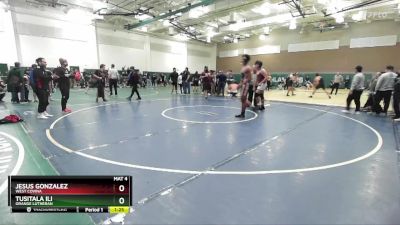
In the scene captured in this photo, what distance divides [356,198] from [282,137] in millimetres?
2703

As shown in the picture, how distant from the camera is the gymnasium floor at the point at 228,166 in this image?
7.98 ft

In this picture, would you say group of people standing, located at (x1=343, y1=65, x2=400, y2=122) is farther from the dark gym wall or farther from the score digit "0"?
the dark gym wall

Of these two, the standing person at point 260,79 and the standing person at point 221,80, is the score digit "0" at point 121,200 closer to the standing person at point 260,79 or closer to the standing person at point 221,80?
the standing person at point 260,79

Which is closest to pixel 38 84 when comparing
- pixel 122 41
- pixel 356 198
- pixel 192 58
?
pixel 356 198

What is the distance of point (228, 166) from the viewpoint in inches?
145

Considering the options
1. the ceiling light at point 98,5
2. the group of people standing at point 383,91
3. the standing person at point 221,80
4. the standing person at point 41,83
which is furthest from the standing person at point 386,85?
the ceiling light at point 98,5

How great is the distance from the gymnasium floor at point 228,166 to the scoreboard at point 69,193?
57cm

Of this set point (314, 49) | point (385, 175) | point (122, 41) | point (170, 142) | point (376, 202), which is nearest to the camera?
point (376, 202)

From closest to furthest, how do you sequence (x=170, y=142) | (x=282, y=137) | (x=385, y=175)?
(x=385, y=175), (x=170, y=142), (x=282, y=137)

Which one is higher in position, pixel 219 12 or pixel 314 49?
pixel 219 12

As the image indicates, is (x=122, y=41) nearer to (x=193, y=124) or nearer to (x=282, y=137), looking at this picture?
(x=193, y=124)

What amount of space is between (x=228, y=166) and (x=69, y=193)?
237 centimetres

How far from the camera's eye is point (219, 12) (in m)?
18.8

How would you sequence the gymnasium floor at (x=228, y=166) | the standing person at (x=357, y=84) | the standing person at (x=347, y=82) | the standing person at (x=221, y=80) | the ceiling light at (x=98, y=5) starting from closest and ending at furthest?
the gymnasium floor at (x=228, y=166), the standing person at (x=357, y=84), the standing person at (x=221, y=80), the ceiling light at (x=98, y=5), the standing person at (x=347, y=82)
